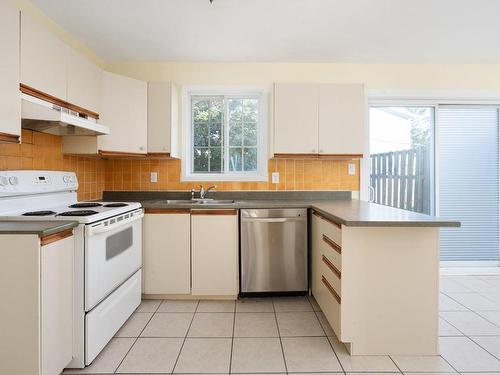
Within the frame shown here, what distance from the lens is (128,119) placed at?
9.42 feet

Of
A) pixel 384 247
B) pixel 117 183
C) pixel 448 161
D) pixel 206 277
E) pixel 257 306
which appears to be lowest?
pixel 257 306

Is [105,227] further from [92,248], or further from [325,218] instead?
[325,218]

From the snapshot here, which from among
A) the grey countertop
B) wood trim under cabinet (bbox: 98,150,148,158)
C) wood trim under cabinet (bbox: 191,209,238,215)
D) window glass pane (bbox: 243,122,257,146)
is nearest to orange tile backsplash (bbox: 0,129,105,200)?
wood trim under cabinet (bbox: 98,150,148,158)

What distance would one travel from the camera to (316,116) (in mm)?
3004

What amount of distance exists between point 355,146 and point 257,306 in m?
1.80

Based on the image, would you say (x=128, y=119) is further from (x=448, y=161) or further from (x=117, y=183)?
(x=448, y=161)

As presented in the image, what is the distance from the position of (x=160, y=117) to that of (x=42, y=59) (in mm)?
1151

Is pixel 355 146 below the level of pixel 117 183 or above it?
above

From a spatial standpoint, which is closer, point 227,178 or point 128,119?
point 128,119

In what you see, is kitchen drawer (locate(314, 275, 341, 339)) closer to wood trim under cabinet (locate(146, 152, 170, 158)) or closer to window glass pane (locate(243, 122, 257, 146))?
window glass pane (locate(243, 122, 257, 146))

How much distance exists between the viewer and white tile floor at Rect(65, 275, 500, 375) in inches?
69.9

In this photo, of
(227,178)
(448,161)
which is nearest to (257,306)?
(227,178)

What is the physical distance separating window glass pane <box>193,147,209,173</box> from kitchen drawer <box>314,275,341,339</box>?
177 centimetres

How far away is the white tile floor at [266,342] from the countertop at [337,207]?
2.77ft
